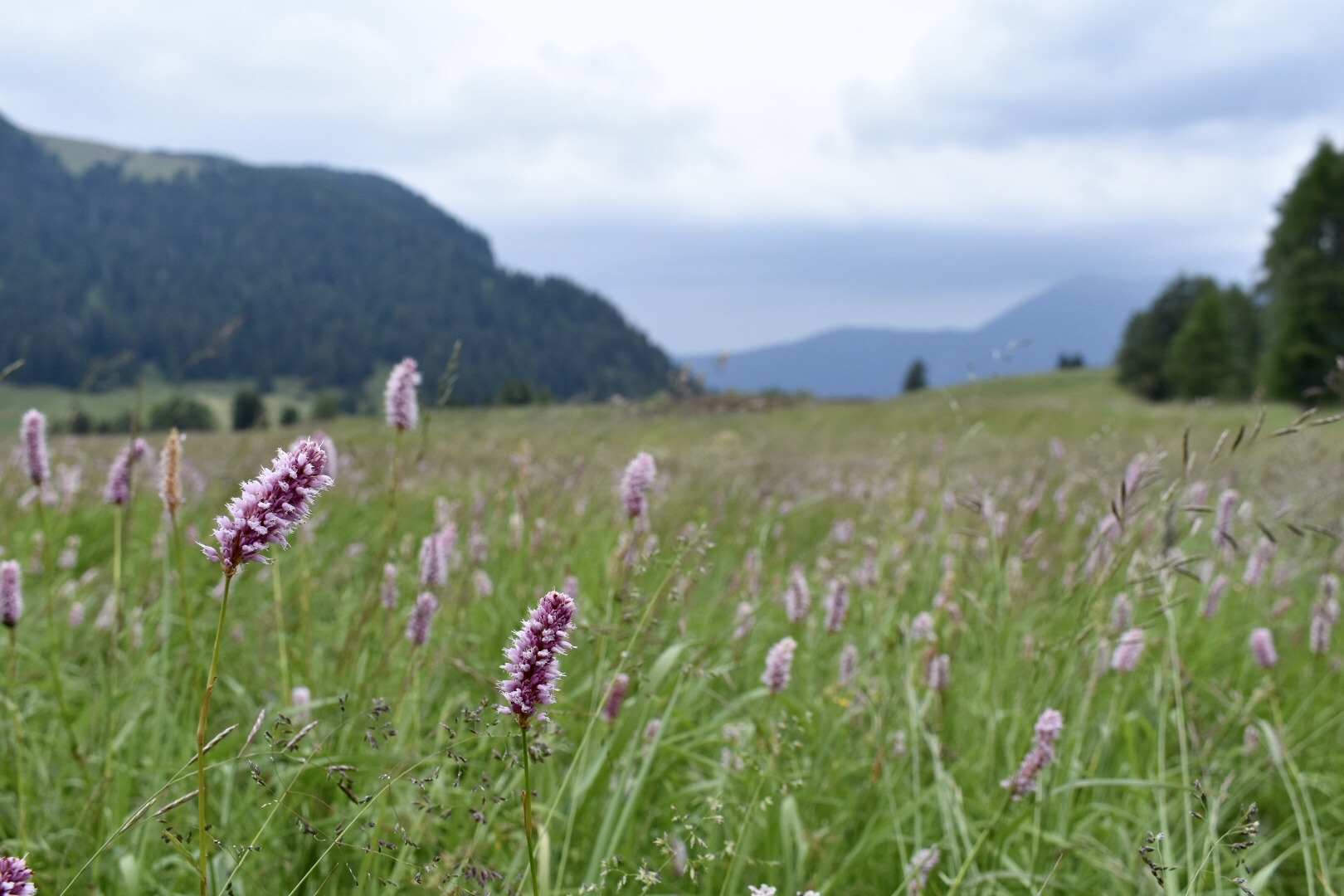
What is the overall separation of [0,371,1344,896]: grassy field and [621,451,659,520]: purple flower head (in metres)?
0.17

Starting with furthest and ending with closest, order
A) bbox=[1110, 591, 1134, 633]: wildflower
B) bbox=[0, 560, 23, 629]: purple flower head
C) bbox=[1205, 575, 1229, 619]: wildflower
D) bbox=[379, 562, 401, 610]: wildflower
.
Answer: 1. bbox=[1205, 575, 1229, 619]: wildflower
2. bbox=[1110, 591, 1134, 633]: wildflower
3. bbox=[379, 562, 401, 610]: wildflower
4. bbox=[0, 560, 23, 629]: purple flower head

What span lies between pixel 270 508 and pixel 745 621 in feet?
7.75

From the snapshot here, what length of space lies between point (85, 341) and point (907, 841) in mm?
219360

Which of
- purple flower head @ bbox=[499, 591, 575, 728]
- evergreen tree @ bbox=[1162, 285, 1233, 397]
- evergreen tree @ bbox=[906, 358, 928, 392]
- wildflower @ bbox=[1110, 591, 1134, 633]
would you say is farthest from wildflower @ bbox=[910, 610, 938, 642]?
evergreen tree @ bbox=[906, 358, 928, 392]

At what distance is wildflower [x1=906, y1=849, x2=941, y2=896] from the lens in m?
1.90

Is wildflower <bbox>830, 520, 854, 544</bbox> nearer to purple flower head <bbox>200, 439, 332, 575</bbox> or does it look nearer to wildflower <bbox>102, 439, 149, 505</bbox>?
A: wildflower <bbox>102, 439, 149, 505</bbox>

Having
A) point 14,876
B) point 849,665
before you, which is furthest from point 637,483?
point 14,876

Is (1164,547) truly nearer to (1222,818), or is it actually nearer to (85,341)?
(1222,818)

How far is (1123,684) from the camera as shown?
3.61m

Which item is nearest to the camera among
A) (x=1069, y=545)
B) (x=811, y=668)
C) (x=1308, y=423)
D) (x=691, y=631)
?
(x=1308, y=423)

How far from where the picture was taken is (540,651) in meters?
1.03

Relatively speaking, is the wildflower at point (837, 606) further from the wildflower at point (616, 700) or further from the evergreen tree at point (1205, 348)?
the evergreen tree at point (1205, 348)

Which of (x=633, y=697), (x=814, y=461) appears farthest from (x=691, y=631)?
(x=814, y=461)

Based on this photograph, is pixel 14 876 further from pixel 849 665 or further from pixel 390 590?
pixel 849 665
